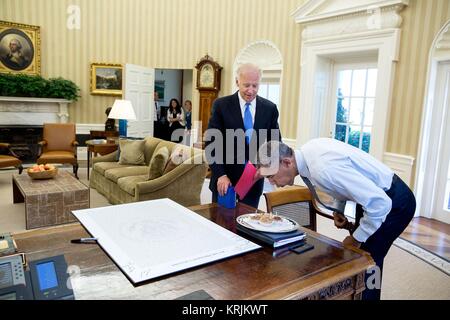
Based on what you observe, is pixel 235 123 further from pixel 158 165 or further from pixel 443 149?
pixel 443 149

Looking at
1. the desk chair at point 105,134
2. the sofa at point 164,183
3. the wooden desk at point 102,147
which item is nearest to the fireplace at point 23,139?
the desk chair at point 105,134

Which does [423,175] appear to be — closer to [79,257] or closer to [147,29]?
[79,257]

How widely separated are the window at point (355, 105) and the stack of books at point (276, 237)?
3896 mm

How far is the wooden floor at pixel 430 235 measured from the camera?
3.52m

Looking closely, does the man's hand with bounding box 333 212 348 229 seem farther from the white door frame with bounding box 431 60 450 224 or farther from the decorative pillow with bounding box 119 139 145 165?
the decorative pillow with bounding box 119 139 145 165

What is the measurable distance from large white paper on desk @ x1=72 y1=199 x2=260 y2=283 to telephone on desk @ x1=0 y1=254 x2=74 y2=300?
191mm

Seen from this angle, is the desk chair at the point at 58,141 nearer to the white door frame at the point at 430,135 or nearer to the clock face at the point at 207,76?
the clock face at the point at 207,76

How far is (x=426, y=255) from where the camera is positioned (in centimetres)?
333

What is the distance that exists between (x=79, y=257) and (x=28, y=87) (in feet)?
21.9

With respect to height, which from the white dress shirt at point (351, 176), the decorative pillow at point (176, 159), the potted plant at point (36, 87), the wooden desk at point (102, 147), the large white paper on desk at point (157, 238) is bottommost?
the wooden desk at point (102, 147)

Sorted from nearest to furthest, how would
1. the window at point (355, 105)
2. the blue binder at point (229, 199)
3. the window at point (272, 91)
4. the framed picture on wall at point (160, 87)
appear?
the blue binder at point (229, 199) < the window at point (355, 105) < the window at point (272, 91) < the framed picture on wall at point (160, 87)

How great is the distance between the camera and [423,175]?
448 centimetres

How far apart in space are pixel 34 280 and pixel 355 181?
1.27 m

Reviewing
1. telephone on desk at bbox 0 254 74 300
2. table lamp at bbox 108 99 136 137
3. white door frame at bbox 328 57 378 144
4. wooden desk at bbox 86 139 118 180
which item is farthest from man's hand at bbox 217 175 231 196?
wooden desk at bbox 86 139 118 180
